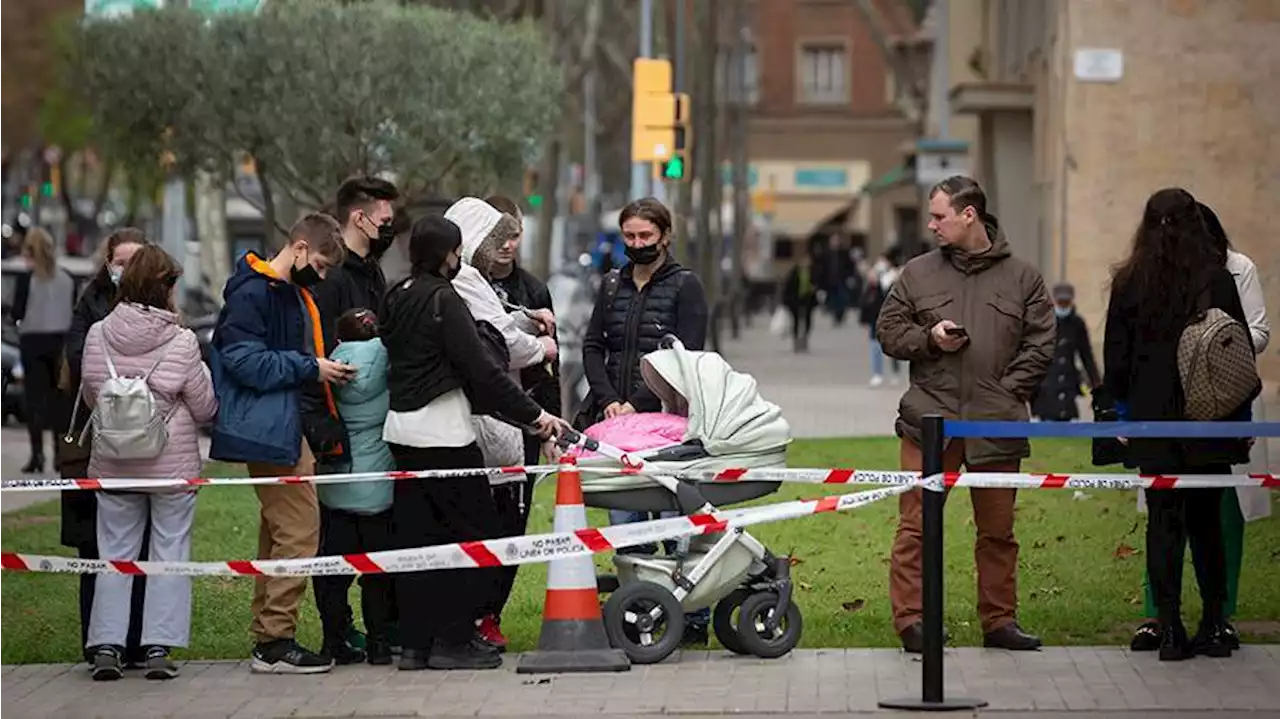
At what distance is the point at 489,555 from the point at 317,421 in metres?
0.88

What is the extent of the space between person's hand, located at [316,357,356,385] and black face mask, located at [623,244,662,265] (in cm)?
148

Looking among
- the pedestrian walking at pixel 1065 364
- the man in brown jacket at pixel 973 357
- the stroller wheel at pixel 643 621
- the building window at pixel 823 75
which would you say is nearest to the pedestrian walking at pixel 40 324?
the pedestrian walking at pixel 1065 364

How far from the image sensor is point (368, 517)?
34.8 ft

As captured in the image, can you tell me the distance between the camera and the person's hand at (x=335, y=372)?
33.9ft

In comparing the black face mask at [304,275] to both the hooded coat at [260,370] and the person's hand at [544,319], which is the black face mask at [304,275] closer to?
the hooded coat at [260,370]

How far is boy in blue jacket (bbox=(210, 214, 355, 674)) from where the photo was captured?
10281 millimetres

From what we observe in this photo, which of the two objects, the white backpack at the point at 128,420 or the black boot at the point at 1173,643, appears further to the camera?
the black boot at the point at 1173,643

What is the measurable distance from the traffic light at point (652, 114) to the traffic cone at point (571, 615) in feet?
64.8

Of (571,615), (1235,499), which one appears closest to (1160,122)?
(1235,499)

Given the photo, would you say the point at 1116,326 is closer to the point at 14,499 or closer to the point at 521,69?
the point at 14,499

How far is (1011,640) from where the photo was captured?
10812 mm

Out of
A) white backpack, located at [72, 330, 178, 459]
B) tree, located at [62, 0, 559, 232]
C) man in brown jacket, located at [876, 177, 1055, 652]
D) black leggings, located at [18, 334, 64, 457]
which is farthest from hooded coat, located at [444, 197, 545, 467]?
tree, located at [62, 0, 559, 232]

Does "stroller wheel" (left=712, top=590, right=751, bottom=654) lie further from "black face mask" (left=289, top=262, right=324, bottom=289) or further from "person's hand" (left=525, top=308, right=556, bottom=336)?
"black face mask" (left=289, top=262, right=324, bottom=289)

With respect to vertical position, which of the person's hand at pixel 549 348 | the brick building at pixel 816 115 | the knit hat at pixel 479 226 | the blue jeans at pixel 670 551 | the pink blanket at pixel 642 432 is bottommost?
the blue jeans at pixel 670 551
